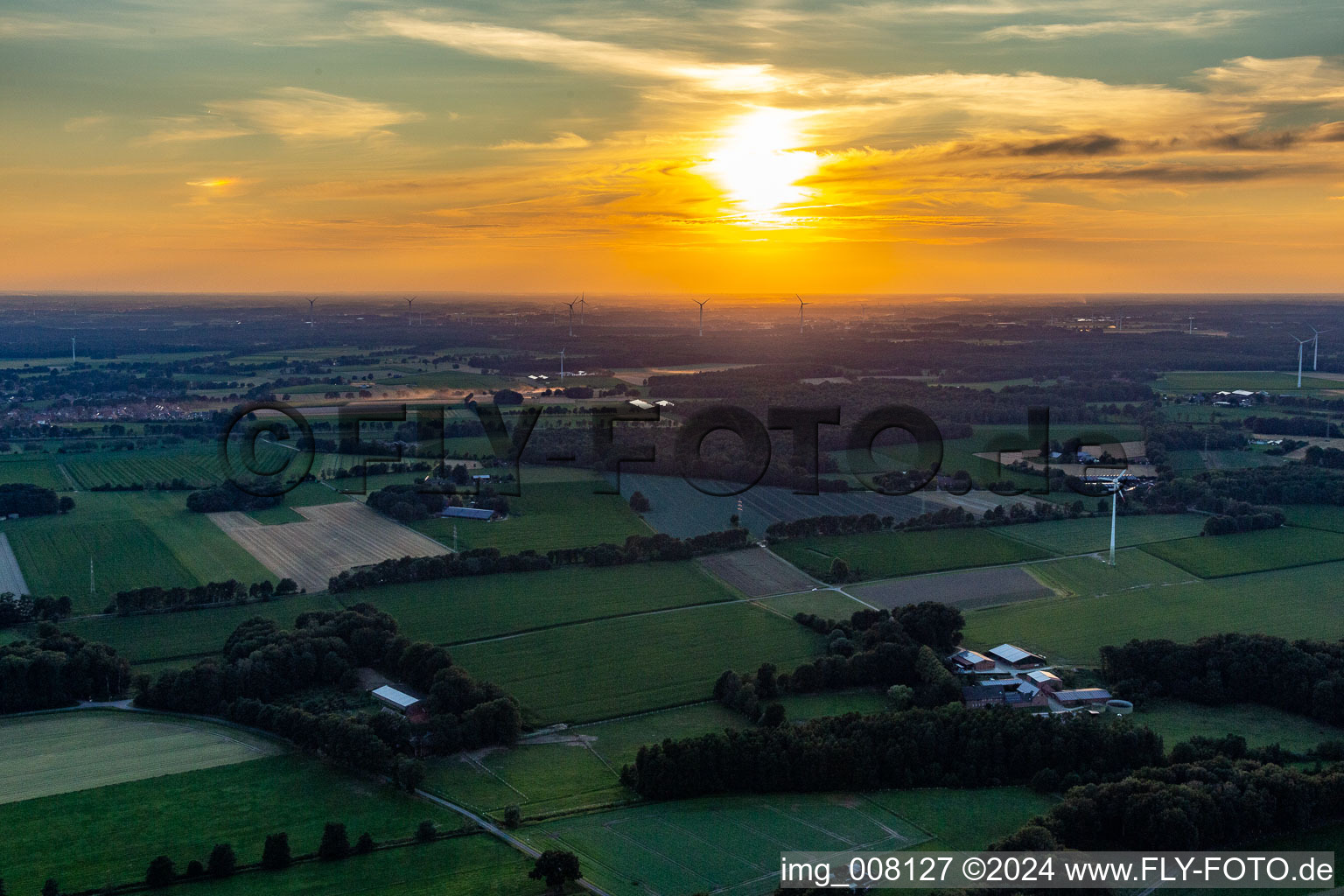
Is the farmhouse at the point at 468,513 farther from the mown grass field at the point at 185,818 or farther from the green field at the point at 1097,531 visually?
the mown grass field at the point at 185,818

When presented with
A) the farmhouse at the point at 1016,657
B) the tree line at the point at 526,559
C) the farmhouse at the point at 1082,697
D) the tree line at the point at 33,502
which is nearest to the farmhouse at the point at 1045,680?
the farmhouse at the point at 1082,697

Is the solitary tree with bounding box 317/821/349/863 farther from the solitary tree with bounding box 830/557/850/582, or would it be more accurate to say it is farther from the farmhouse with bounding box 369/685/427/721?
the solitary tree with bounding box 830/557/850/582

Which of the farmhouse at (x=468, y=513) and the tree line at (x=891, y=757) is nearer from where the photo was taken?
the tree line at (x=891, y=757)

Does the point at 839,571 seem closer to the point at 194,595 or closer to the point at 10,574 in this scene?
the point at 194,595

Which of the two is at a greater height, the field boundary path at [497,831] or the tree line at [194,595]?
the tree line at [194,595]

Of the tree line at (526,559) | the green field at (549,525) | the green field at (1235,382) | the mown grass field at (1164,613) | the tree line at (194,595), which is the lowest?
the mown grass field at (1164,613)

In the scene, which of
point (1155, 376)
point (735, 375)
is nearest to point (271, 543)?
point (735, 375)

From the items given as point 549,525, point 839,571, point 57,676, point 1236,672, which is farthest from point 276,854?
point 549,525
